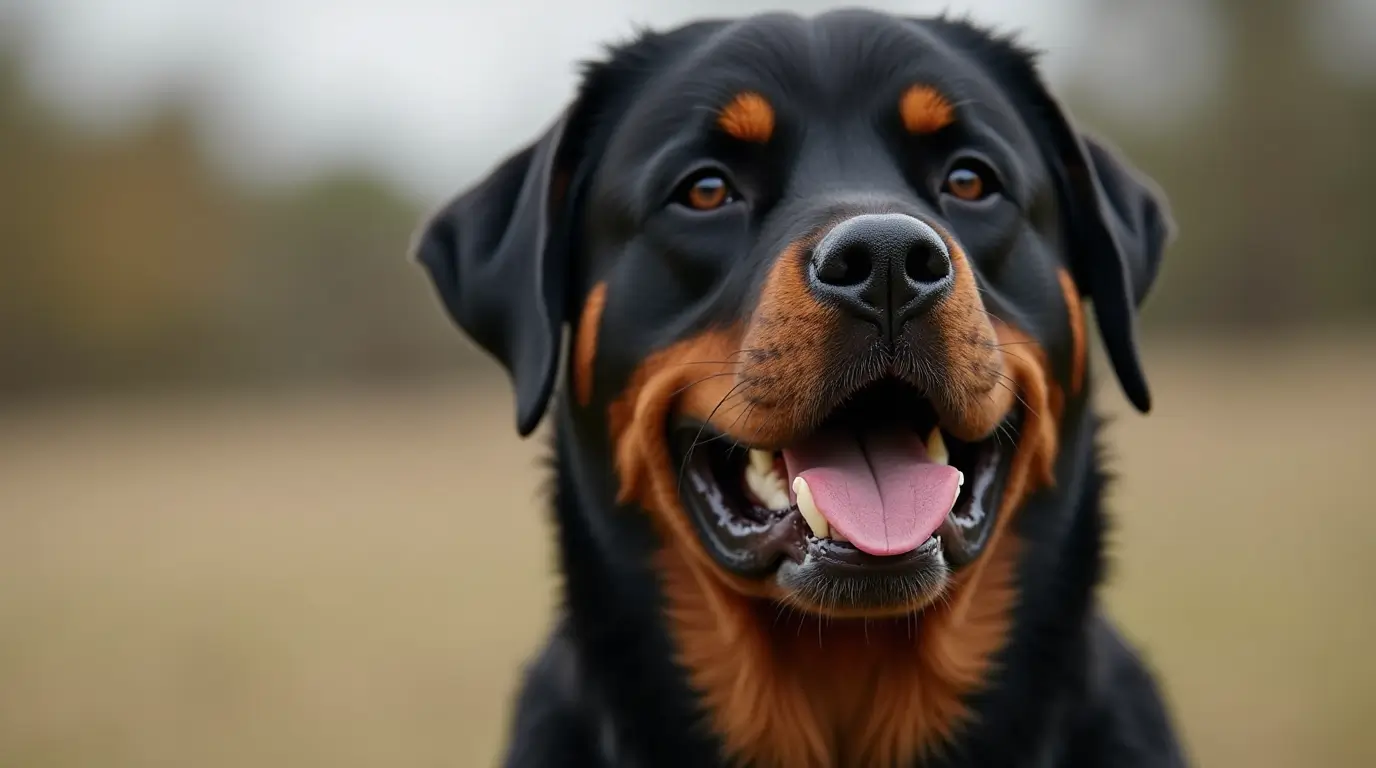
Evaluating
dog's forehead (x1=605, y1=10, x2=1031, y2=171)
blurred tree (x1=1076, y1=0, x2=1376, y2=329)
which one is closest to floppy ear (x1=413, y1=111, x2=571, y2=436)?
dog's forehead (x1=605, y1=10, x2=1031, y2=171)

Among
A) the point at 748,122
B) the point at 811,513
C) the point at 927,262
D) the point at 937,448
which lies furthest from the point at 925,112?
the point at 811,513

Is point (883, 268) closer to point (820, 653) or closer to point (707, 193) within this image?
point (707, 193)

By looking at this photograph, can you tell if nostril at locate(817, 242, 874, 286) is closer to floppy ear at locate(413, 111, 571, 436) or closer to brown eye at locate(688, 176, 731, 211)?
brown eye at locate(688, 176, 731, 211)

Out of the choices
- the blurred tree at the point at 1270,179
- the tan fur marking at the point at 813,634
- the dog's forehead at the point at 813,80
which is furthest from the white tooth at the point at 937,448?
the blurred tree at the point at 1270,179

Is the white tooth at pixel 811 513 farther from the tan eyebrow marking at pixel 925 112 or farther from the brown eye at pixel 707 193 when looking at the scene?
the tan eyebrow marking at pixel 925 112

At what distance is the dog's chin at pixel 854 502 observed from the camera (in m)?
2.39

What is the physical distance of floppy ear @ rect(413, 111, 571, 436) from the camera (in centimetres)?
286

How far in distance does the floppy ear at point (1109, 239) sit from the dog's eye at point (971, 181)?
0.31m

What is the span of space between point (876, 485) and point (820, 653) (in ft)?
1.53

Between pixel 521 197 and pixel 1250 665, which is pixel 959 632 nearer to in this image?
pixel 521 197

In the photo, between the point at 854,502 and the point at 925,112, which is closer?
the point at 854,502

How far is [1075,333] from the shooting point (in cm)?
290

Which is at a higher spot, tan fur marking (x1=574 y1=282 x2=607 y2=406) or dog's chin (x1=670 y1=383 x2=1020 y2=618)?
tan fur marking (x1=574 y1=282 x2=607 y2=406)

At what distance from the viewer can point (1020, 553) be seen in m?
2.82
